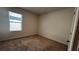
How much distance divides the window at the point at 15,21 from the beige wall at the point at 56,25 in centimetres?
34

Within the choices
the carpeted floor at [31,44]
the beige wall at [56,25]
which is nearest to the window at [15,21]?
the carpeted floor at [31,44]

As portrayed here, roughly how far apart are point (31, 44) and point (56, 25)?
58 cm

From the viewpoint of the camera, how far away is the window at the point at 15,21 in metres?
0.82

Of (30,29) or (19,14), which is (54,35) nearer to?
(30,29)

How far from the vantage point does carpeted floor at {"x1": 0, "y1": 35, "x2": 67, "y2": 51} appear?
0.84 meters

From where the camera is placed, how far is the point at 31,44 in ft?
3.43

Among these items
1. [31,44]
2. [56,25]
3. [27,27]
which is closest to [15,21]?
[27,27]

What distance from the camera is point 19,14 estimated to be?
0.84 meters

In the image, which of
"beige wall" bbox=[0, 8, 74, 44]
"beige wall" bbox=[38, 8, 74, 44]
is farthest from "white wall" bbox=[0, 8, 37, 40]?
"beige wall" bbox=[38, 8, 74, 44]

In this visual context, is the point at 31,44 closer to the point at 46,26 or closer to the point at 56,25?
the point at 46,26

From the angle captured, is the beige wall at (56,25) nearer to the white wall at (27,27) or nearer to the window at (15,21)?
the white wall at (27,27)

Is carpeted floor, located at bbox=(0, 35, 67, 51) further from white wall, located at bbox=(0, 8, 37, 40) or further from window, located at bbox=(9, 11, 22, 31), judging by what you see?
window, located at bbox=(9, 11, 22, 31)
